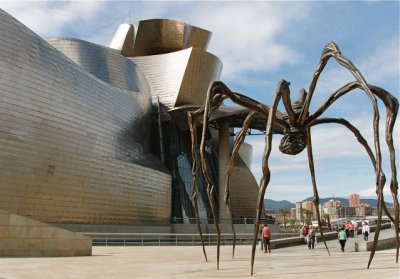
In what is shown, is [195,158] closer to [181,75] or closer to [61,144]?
[61,144]

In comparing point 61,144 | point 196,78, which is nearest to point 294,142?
point 61,144

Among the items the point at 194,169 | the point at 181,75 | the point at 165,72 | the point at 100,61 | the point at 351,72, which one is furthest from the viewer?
the point at 165,72

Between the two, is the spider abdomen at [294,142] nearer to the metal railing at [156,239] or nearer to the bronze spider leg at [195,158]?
the bronze spider leg at [195,158]

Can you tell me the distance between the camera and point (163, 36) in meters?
46.2

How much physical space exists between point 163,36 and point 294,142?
39039 millimetres

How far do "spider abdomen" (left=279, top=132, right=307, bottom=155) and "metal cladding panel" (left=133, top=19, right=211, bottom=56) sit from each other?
38560 mm

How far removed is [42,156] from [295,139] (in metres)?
19.5

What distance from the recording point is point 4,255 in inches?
479

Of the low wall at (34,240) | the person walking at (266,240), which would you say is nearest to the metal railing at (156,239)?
the person walking at (266,240)

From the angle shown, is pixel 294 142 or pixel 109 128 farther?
pixel 109 128

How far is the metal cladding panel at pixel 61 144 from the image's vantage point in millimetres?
23922

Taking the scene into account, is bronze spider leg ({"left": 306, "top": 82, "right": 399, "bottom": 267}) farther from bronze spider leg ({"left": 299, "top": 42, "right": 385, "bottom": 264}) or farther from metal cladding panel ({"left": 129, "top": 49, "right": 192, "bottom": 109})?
metal cladding panel ({"left": 129, "top": 49, "right": 192, "bottom": 109})

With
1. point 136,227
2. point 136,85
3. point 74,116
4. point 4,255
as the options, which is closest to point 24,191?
point 74,116

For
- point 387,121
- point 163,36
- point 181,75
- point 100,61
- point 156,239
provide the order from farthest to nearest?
point 163,36 < point 181,75 < point 100,61 < point 156,239 < point 387,121
